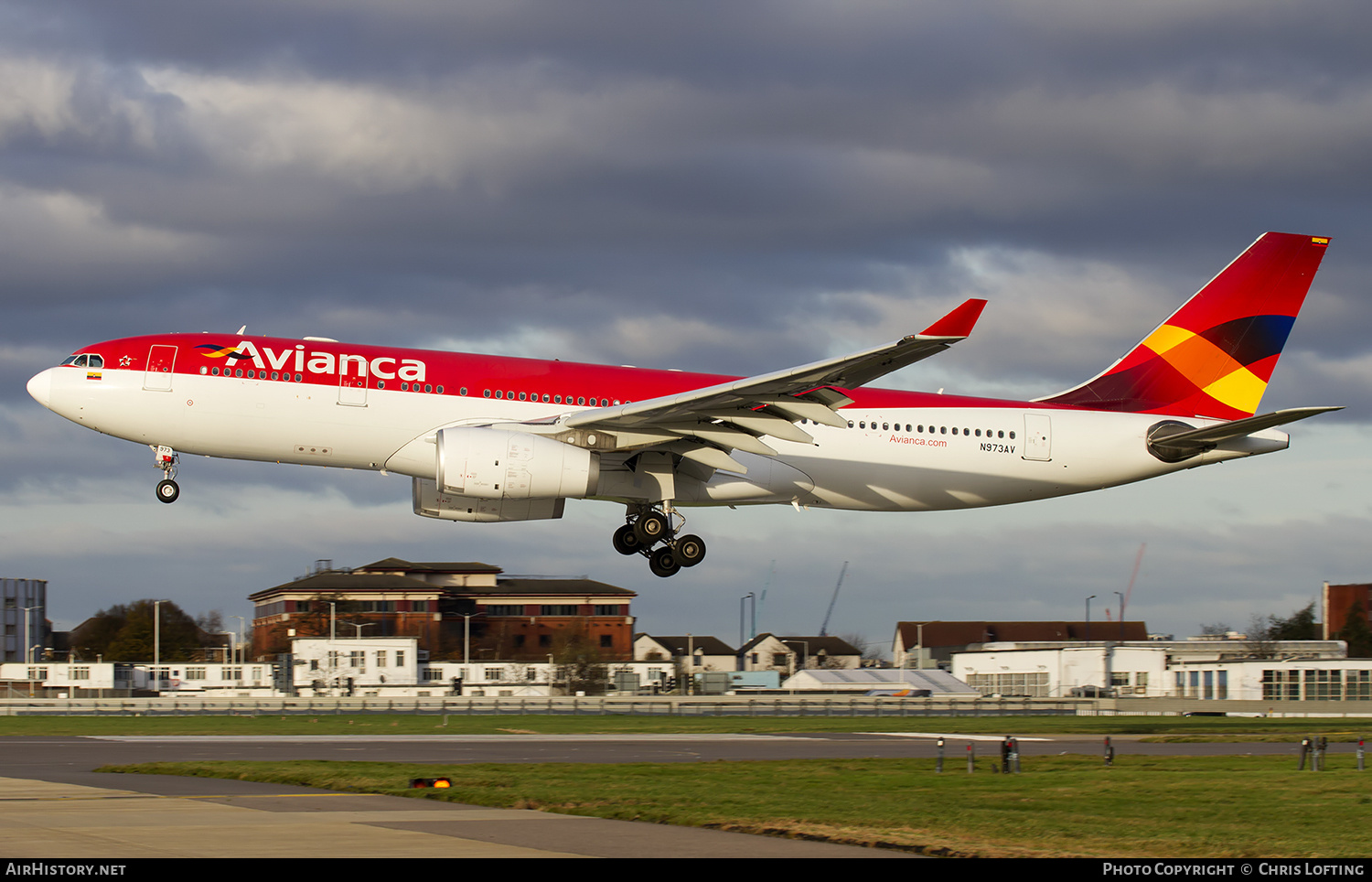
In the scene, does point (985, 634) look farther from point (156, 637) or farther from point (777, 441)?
point (777, 441)

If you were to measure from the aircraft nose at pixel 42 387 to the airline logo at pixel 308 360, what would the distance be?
12.3ft

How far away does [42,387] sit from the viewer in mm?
33594

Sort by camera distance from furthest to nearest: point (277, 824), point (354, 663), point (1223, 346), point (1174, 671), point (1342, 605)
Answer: point (1342, 605) < point (354, 663) < point (1174, 671) < point (1223, 346) < point (277, 824)

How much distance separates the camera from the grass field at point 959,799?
61.6ft

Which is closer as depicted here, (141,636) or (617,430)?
(617,430)

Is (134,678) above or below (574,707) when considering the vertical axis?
below

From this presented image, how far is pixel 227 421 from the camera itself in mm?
32969

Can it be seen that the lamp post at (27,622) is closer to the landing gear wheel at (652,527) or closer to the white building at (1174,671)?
the white building at (1174,671)

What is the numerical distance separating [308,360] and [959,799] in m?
18.0

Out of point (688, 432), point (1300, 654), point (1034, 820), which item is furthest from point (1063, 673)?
point (1034, 820)

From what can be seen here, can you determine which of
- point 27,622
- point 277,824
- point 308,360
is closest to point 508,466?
point 308,360

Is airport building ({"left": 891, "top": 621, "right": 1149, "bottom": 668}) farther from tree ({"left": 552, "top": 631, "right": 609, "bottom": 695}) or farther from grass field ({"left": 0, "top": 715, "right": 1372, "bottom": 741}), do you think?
grass field ({"left": 0, "top": 715, "right": 1372, "bottom": 741})
